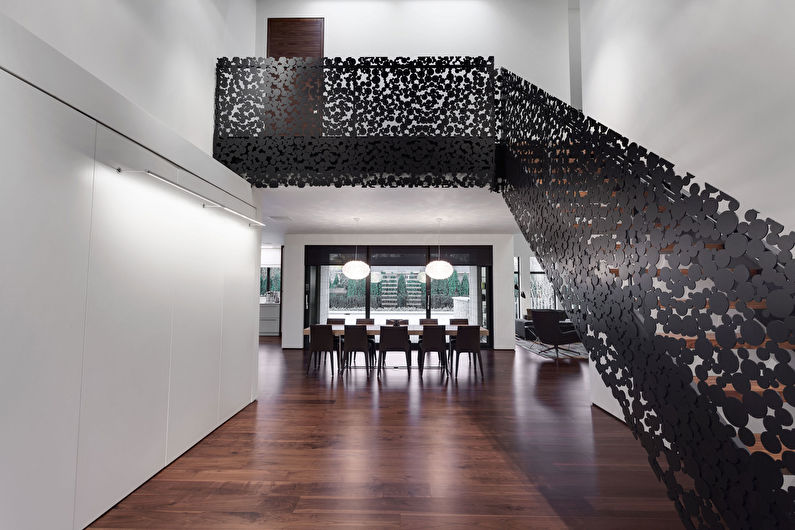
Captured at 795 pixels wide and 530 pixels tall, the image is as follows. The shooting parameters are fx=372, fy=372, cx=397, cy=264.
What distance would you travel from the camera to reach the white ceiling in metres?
5.07

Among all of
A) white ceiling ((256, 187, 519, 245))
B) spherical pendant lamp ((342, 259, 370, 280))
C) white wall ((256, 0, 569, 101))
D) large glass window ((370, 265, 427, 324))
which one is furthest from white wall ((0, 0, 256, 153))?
large glass window ((370, 265, 427, 324))

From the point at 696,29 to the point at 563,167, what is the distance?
1.51 m

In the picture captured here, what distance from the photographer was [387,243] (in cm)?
893

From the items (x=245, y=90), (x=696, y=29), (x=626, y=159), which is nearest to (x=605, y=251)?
(x=626, y=159)

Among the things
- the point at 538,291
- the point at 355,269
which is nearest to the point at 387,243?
the point at 355,269

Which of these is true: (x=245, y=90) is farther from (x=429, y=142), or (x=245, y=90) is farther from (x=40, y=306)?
(x=40, y=306)

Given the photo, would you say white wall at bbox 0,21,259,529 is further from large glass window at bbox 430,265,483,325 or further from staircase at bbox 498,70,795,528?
large glass window at bbox 430,265,483,325

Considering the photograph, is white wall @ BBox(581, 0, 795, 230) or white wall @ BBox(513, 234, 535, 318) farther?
white wall @ BBox(513, 234, 535, 318)

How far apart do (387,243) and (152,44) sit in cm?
623

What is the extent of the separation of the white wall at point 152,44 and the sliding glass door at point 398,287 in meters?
5.14

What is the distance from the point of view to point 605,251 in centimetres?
224

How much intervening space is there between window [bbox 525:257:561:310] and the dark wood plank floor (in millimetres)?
7735

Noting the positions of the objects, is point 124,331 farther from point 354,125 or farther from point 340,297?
point 340,297

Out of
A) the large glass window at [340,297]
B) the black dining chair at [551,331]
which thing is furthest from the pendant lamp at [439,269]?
the large glass window at [340,297]
